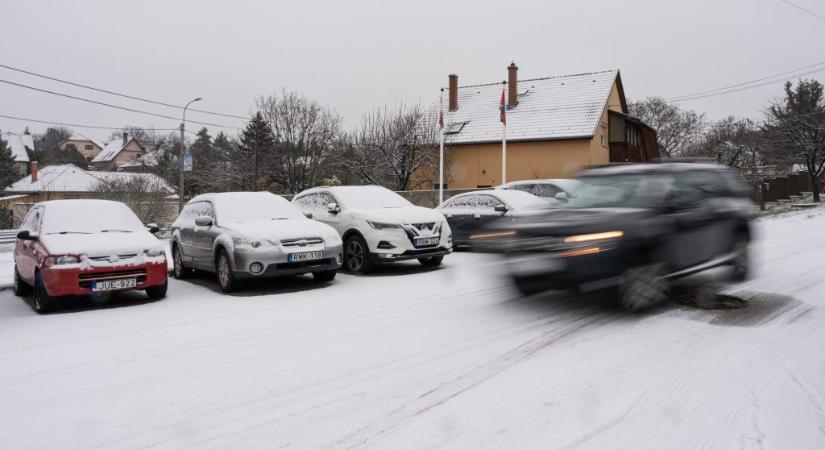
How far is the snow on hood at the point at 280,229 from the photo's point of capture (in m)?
8.75

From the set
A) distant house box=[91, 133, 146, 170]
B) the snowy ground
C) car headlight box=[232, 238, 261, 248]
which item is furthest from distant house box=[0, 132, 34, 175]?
the snowy ground

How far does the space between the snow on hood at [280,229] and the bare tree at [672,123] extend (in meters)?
60.7

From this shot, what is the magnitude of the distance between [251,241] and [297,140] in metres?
35.3

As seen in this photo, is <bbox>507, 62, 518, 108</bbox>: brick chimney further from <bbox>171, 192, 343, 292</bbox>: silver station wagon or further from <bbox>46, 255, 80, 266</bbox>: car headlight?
<bbox>46, 255, 80, 266</bbox>: car headlight

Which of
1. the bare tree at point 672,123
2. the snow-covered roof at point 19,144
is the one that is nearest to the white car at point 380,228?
the bare tree at point 672,123

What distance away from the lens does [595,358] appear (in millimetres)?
4805

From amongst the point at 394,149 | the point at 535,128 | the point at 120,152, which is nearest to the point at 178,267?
the point at 394,149

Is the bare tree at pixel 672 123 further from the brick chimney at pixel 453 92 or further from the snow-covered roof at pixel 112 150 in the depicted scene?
the snow-covered roof at pixel 112 150

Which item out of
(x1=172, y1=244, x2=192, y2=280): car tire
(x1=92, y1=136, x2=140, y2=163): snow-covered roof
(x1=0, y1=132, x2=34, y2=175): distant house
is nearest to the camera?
(x1=172, y1=244, x2=192, y2=280): car tire

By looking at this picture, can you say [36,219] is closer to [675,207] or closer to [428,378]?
[428,378]

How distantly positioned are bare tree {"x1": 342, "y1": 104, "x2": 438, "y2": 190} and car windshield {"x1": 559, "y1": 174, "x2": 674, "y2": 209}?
82.0 ft

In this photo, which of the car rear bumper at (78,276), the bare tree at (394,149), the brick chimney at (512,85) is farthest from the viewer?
the brick chimney at (512,85)

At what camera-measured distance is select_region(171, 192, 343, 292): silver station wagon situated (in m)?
8.62

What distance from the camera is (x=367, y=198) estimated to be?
37.7ft
